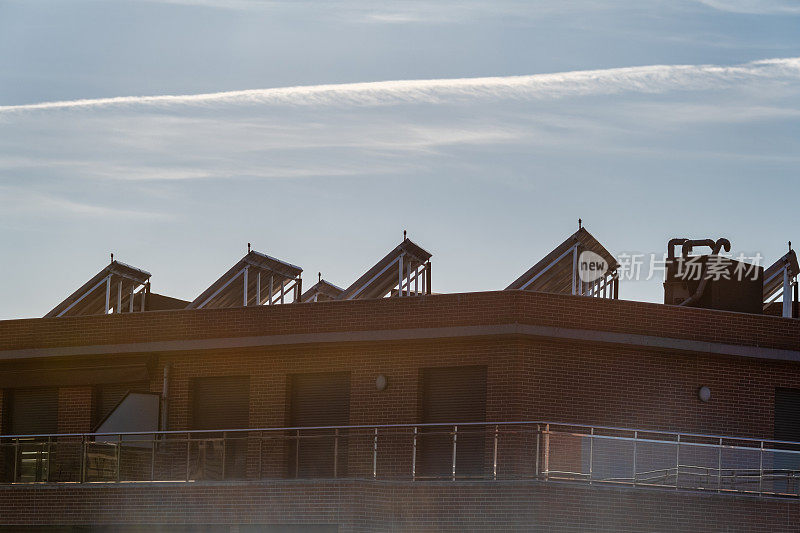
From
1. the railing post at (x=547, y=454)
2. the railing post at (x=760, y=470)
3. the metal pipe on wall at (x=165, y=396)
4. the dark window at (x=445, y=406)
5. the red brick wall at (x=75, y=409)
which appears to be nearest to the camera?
the railing post at (x=547, y=454)

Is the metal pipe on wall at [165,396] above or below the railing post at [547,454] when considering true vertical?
above

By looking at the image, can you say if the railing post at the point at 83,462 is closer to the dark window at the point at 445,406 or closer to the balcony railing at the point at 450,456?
the balcony railing at the point at 450,456

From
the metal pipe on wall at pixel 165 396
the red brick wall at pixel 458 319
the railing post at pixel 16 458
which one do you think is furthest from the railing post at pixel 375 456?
the railing post at pixel 16 458

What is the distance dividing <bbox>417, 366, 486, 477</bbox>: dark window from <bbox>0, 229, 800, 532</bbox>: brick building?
3 cm

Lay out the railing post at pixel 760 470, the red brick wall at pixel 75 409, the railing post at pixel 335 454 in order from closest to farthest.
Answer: the railing post at pixel 760 470
the railing post at pixel 335 454
the red brick wall at pixel 75 409

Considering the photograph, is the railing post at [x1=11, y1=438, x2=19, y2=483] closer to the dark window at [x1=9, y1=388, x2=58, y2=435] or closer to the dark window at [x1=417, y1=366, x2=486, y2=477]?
the dark window at [x1=9, y1=388, x2=58, y2=435]

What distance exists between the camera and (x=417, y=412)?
89.6 feet

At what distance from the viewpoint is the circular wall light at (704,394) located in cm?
2738

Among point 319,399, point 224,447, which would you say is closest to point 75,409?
point 319,399

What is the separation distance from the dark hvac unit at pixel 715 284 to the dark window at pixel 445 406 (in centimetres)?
588

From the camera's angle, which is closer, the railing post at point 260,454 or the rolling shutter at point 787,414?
the railing post at point 260,454

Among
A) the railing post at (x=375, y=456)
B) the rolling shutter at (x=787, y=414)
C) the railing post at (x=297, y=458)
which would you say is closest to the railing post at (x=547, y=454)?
the railing post at (x=375, y=456)

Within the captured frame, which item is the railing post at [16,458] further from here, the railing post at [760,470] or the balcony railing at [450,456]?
the railing post at [760,470]

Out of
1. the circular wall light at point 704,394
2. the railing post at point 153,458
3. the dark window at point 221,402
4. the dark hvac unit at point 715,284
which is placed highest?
the dark hvac unit at point 715,284
